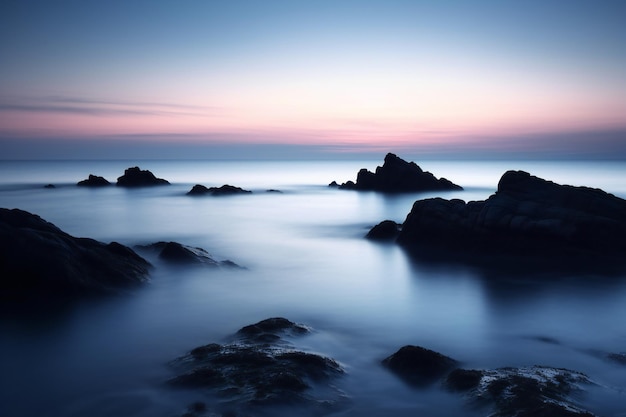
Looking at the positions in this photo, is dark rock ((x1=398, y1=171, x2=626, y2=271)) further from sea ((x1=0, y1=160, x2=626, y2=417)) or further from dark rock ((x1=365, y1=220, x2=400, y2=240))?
dark rock ((x1=365, y1=220, x2=400, y2=240))

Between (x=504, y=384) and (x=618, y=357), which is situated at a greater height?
(x=504, y=384)

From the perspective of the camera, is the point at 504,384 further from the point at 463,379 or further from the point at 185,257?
the point at 185,257

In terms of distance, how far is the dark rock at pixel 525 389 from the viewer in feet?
19.2

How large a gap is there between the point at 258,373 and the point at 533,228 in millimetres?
15212

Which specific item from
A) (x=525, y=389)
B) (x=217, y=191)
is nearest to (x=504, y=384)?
(x=525, y=389)

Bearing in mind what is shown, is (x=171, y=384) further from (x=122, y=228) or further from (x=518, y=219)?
(x=122, y=228)

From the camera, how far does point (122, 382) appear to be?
773cm

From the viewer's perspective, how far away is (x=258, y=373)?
7.11 meters

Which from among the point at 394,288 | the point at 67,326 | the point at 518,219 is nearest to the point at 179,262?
the point at 67,326

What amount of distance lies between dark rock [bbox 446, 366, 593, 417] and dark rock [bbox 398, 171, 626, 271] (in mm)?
11062

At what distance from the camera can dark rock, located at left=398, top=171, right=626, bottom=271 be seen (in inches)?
715

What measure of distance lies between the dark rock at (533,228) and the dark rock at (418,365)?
11.1m

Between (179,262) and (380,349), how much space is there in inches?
364

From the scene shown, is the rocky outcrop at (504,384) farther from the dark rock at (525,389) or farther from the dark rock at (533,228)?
the dark rock at (533,228)
